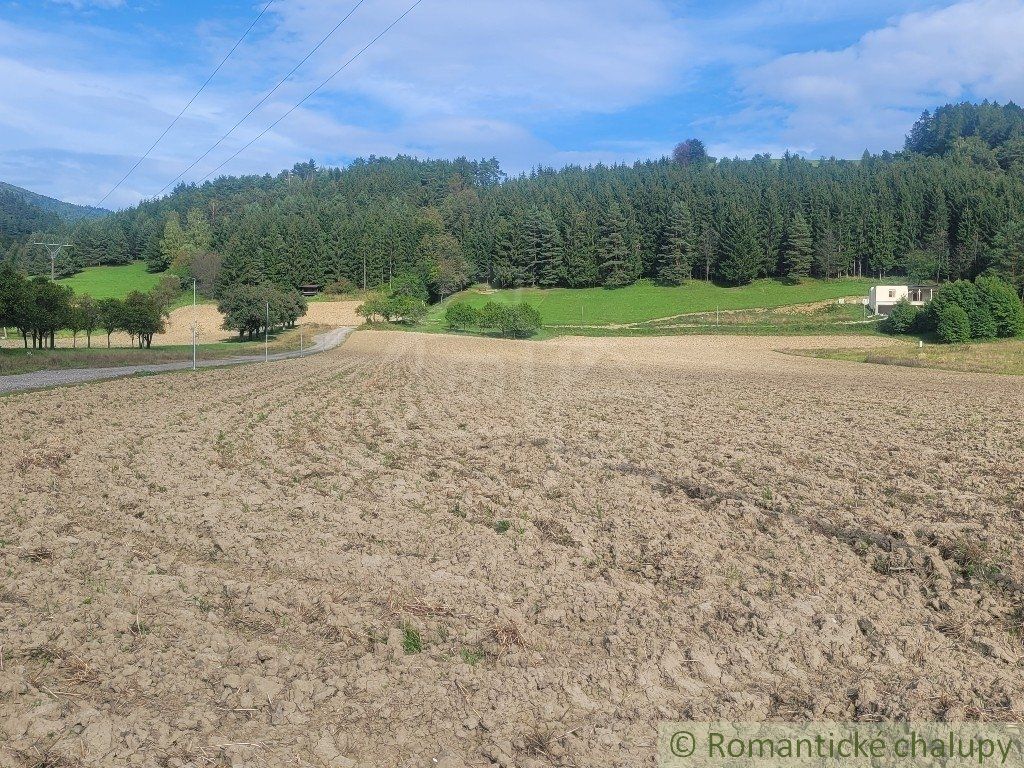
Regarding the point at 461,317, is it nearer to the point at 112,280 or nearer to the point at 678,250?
the point at 678,250

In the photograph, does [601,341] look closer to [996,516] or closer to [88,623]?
[996,516]

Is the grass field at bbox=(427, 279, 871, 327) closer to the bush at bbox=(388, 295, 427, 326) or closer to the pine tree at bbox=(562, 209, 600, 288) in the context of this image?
the bush at bbox=(388, 295, 427, 326)

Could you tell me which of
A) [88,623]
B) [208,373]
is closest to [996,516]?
[88,623]

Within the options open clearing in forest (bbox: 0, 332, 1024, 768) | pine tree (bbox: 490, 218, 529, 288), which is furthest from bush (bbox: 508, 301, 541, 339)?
open clearing in forest (bbox: 0, 332, 1024, 768)

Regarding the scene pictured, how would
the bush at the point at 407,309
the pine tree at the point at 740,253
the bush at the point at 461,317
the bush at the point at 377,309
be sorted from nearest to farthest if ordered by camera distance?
the bush at the point at 461,317 → the bush at the point at 407,309 → the bush at the point at 377,309 → the pine tree at the point at 740,253

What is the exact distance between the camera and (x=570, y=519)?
10.8m

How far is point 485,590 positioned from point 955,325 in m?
75.6

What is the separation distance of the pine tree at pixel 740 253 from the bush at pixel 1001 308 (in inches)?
1968

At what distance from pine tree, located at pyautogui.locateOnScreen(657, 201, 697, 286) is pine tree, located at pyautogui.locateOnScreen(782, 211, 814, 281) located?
1574 cm

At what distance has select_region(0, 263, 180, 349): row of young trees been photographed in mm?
54062

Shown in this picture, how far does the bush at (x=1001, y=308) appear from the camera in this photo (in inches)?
2832

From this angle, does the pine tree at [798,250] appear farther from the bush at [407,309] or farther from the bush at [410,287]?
the bush at [407,309]

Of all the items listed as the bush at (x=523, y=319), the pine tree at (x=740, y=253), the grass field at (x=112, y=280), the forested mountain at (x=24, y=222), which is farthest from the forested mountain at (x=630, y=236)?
the bush at (x=523, y=319)

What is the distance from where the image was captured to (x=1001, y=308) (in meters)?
72.2
